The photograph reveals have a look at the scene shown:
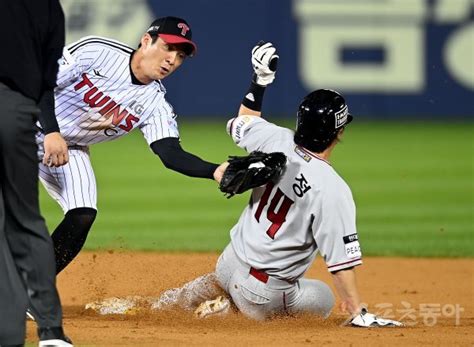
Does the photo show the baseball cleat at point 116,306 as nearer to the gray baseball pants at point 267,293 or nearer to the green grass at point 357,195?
the gray baseball pants at point 267,293

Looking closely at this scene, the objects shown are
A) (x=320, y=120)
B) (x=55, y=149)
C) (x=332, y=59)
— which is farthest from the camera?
(x=332, y=59)

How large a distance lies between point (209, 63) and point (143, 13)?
4.90ft

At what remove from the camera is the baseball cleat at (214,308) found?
598 cm

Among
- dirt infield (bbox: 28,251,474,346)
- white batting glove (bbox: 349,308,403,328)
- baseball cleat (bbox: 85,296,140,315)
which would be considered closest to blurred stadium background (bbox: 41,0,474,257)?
dirt infield (bbox: 28,251,474,346)

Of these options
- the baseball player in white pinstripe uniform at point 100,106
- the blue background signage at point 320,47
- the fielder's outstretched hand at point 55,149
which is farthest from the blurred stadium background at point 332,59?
the fielder's outstretched hand at point 55,149

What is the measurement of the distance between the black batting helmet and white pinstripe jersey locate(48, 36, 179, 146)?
0.97 m

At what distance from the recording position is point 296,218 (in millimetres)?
5594

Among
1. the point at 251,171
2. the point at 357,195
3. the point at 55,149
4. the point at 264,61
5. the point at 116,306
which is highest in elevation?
the point at 264,61

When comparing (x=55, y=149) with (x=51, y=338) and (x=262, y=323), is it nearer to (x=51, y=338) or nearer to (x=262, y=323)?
(x=51, y=338)

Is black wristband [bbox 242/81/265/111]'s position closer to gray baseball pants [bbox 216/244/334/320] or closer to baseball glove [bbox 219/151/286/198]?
baseball glove [bbox 219/151/286/198]

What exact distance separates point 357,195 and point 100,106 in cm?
660

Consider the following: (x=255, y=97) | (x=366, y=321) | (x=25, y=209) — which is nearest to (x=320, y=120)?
(x=255, y=97)

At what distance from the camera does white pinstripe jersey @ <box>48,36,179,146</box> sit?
6.31m

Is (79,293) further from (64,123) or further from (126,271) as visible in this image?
(64,123)
